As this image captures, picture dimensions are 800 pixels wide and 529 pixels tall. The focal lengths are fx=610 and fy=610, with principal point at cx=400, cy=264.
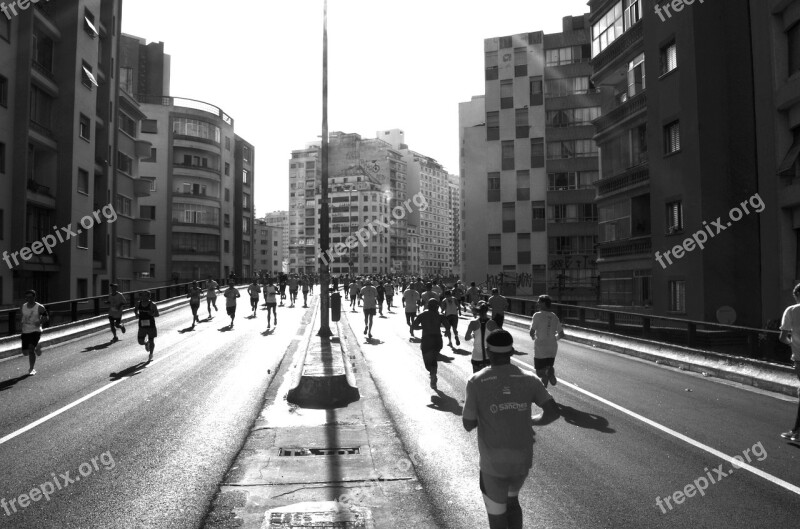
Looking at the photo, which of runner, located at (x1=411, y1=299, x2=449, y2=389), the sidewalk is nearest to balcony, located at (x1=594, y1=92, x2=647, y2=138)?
runner, located at (x1=411, y1=299, x2=449, y2=389)

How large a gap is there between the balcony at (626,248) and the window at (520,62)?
38466 mm

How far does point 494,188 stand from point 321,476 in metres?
61.0

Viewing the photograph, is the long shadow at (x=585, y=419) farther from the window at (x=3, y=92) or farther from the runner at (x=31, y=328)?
the window at (x=3, y=92)

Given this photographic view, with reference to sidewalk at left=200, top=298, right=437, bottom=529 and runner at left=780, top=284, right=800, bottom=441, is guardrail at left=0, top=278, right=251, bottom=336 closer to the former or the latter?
sidewalk at left=200, top=298, right=437, bottom=529

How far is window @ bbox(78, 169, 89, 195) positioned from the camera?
33406 mm

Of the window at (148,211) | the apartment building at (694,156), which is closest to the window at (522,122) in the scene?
the apartment building at (694,156)

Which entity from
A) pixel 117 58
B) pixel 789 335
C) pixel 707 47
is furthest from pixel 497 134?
pixel 789 335

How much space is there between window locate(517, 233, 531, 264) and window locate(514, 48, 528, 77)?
16.5m

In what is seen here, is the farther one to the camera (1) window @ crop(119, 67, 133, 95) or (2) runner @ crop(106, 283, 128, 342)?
(1) window @ crop(119, 67, 133, 95)

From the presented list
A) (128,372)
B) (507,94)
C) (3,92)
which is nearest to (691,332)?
(128,372)

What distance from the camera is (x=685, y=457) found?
6945mm

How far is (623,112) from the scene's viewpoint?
2702 centimetres

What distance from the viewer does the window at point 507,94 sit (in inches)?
2502

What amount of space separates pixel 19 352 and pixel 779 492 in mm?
17791
